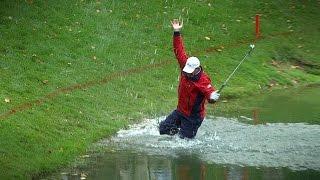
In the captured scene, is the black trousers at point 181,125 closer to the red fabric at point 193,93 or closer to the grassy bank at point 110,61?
the red fabric at point 193,93

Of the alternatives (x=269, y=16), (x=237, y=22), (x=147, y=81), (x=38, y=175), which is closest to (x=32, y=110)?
(x=38, y=175)

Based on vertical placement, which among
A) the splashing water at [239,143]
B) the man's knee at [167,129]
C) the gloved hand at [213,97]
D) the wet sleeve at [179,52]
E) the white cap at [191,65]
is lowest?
the splashing water at [239,143]

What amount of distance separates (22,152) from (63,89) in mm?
4371

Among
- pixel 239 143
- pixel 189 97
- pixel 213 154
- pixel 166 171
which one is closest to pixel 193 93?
pixel 189 97

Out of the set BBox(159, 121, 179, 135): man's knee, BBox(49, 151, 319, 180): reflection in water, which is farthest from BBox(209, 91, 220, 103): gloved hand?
BBox(159, 121, 179, 135): man's knee

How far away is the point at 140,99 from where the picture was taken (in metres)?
17.0

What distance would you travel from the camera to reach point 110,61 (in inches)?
772

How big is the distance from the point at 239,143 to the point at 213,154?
38.6 inches

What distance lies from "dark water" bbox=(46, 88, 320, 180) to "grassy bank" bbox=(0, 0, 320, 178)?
65 centimetres

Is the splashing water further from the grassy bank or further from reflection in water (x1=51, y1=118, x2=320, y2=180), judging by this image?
the grassy bank

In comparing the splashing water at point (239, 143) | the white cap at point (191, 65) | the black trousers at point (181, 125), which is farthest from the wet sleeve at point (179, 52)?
the splashing water at point (239, 143)

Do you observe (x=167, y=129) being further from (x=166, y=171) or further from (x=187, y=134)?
(x=166, y=171)

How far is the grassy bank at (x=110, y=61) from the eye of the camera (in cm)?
1335

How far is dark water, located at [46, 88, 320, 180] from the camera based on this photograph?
11367 mm
